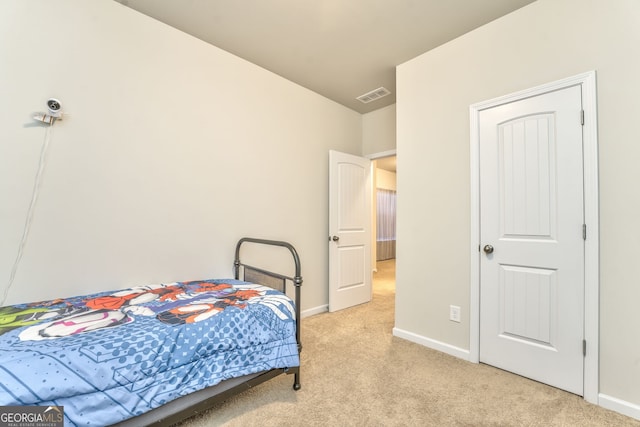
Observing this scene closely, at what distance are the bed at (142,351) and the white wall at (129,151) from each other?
1.12 feet

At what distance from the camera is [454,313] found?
2.31m

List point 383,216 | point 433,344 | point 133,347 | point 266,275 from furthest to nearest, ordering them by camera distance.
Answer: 1. point 383,216
2. point 433,344
3. point 266,275
4. point 133,347

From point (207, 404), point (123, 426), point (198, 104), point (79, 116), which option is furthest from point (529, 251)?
point (79, 116)

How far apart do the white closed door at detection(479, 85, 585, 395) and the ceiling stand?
0.80 metres

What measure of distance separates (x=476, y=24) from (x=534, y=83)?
681 mm

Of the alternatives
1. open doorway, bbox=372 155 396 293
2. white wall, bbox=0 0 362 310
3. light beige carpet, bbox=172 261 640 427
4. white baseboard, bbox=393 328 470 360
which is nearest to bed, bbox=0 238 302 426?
light beige carpet, bbox=172 261 640 427

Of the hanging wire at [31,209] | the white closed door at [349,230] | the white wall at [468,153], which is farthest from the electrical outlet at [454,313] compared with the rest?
the hanging wire at [31,209]

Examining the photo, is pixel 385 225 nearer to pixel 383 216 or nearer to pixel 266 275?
pixel 383 216

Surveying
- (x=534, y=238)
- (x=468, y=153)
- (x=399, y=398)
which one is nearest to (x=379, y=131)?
(x=468, y=153)

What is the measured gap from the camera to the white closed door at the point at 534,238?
70.0 inches

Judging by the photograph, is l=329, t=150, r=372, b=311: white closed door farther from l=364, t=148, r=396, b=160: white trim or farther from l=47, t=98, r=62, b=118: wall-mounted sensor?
l=47, t=98, r=62, b=118: wall-mounted sensor

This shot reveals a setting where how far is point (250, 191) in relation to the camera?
9.04ft

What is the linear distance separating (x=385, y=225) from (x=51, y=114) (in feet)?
22.6

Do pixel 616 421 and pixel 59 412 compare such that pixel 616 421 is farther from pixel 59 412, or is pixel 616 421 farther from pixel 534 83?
pixel 59 412
